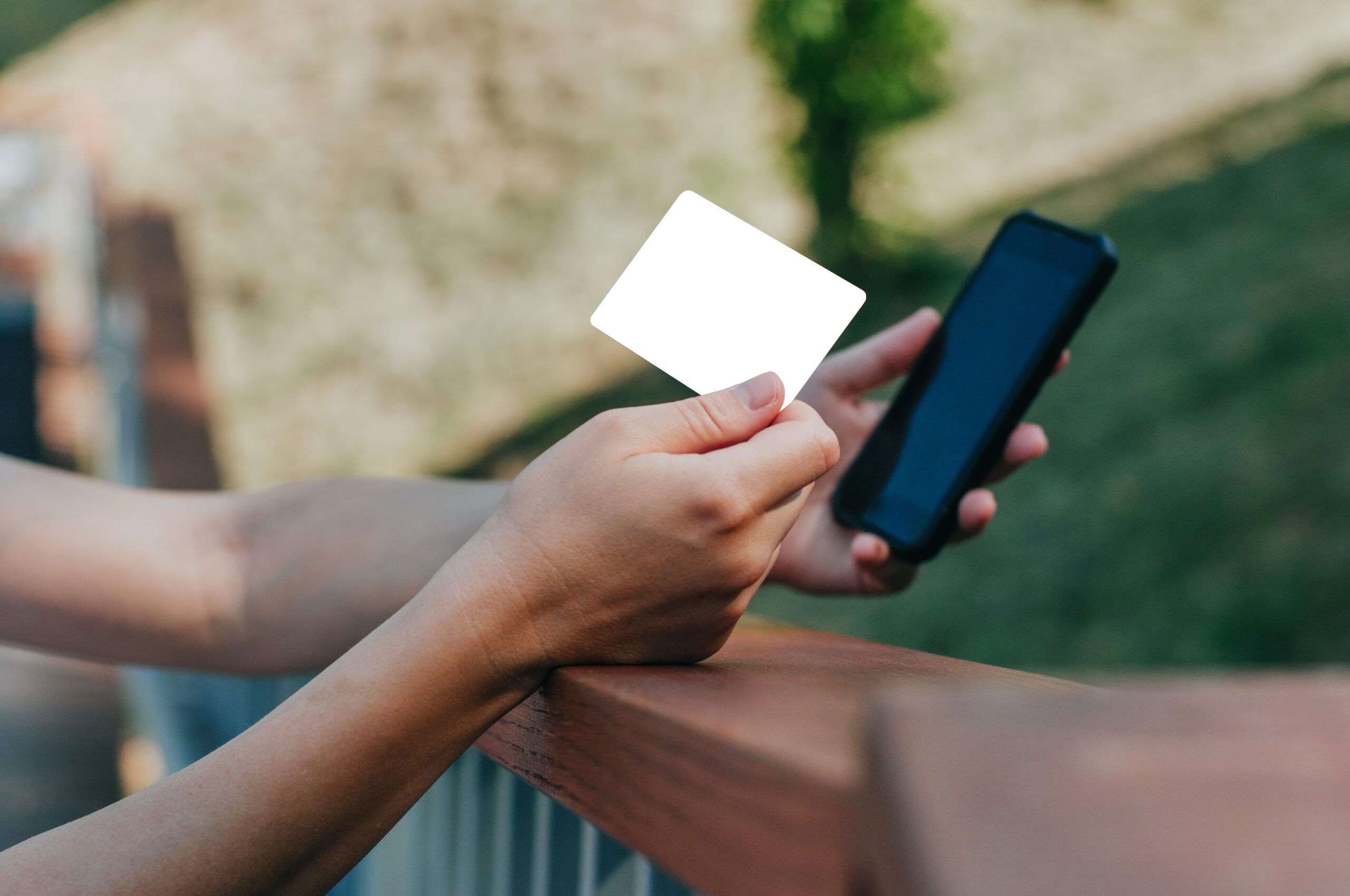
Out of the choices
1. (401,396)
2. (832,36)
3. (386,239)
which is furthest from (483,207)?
(832,36)

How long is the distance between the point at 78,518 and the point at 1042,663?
8.80 ft

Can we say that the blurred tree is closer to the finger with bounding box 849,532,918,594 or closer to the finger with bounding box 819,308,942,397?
the finger with bounding box 819,308,942,397

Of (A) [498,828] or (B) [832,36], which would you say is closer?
(A) [498,828]

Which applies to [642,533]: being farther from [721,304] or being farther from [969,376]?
[969,376]

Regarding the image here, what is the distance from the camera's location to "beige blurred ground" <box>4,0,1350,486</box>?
5.88m

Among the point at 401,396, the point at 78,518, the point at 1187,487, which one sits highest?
the point at 78,518

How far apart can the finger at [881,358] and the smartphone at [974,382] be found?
5cm

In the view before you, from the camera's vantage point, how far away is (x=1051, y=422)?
382cm

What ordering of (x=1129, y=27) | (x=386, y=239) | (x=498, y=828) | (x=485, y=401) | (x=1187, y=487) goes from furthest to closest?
(x=386, y=239)
(x=1129, y=27)
(x=485, y=401)
(x=1187, y=487)
(x=498, y=828)

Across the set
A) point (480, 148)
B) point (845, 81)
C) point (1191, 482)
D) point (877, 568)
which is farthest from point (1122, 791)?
point (480, 148)

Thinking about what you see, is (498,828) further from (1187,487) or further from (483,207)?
(483,207)

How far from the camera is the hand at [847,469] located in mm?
1009

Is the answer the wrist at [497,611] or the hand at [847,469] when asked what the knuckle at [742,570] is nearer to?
the wrist at [497,611]

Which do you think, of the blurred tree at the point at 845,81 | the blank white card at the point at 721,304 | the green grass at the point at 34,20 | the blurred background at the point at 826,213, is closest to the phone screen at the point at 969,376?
the blank white card at the point at 721,304
